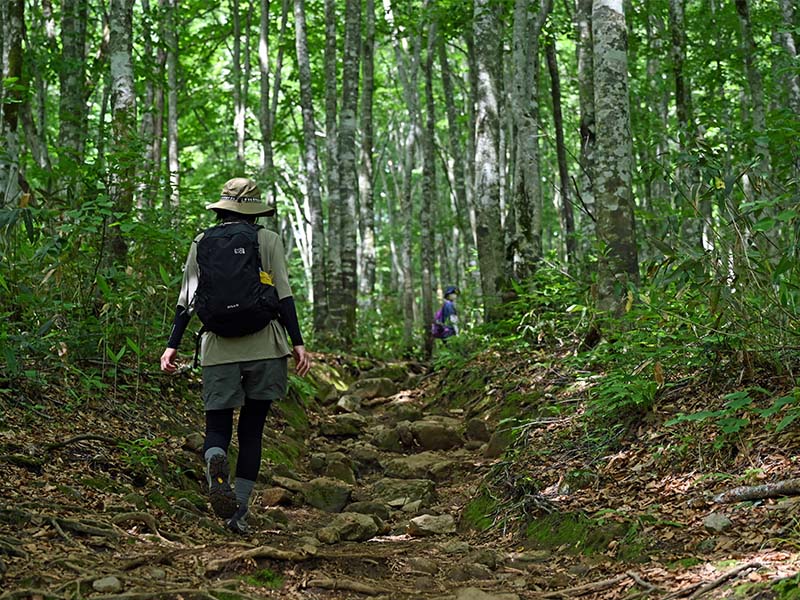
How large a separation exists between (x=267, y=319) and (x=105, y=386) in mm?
2104

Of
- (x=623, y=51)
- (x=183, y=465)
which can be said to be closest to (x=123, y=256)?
(x=183, y=465)

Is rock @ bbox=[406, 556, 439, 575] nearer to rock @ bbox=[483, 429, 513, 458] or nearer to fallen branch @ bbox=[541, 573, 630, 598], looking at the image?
fallen branch @ bbox=[541, 573, 630, 598]

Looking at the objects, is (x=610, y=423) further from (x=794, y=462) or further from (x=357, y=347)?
(x=357, y=347)

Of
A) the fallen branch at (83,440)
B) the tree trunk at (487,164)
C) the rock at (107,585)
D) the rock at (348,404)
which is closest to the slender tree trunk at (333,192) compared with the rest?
the rock at (348,404)

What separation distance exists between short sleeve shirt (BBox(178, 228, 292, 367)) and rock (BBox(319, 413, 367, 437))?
4.68 metres

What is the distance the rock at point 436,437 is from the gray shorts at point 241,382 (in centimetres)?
424

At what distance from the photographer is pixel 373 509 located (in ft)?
20.3

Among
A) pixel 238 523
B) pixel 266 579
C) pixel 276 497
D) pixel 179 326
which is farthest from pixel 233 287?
pixel 276 497

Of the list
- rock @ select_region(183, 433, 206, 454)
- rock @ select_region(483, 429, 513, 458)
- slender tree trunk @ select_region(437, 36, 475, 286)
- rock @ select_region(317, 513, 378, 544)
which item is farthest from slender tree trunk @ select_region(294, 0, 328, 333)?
rock @ select_region(317, 513, 378, 544)

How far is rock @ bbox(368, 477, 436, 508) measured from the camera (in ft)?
22.0

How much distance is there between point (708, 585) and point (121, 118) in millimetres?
7144

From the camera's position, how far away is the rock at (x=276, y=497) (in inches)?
244

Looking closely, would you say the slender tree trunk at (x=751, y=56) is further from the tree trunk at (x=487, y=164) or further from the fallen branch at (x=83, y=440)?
the fallen branch at (x=83, y=440)

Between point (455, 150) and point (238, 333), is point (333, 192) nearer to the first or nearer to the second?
point (455, 150)
